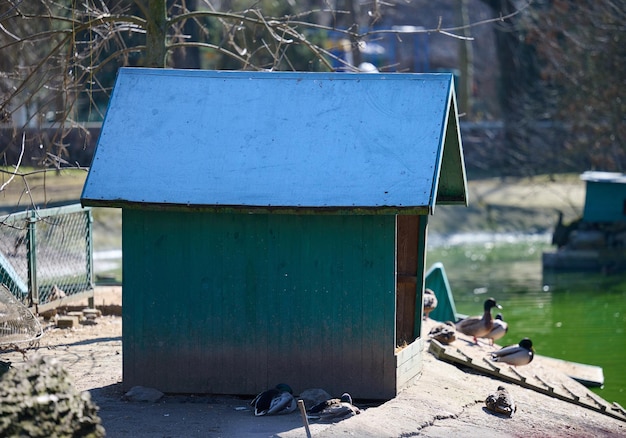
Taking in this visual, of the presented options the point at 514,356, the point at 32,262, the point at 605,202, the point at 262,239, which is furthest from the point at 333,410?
the point at 605,202

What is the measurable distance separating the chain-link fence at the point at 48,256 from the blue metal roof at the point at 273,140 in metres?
3.10

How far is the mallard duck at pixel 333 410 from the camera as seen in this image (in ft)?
27.7

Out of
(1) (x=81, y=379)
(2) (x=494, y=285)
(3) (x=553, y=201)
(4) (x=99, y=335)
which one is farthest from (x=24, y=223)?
(3) (x=553, y=201)

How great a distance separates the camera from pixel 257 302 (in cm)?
923

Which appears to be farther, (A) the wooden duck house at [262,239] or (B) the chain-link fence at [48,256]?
(B) the chain-link fence at [48,256]

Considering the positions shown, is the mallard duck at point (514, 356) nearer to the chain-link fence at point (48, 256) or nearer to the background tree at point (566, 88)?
the chain-link fence at point (48, 256)

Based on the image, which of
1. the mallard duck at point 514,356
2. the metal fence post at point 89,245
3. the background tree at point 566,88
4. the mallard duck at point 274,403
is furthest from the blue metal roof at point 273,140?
the background tree at point 566,88

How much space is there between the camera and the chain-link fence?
40.4ft

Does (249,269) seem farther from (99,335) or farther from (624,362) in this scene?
(624,362)

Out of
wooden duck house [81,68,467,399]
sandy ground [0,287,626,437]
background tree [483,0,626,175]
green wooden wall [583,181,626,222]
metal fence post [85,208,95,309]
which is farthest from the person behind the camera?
background tree [483,0,626,175]

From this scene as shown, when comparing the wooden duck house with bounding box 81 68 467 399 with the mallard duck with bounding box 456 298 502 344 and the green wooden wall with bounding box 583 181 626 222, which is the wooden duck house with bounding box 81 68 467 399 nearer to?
the mallard duck with bounding box 456 298 502 344

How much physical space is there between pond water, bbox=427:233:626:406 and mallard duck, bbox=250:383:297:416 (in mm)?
6334

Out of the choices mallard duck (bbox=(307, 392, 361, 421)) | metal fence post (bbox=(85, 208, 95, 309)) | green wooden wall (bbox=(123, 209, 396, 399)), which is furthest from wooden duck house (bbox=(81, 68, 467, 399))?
metal fence post (bbox=(85, 208, 95, 309))

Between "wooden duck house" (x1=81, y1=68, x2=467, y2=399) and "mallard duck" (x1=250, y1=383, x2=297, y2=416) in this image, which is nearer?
"mallard duck" (x1=250, y1=383, x2=297, y2=416)
